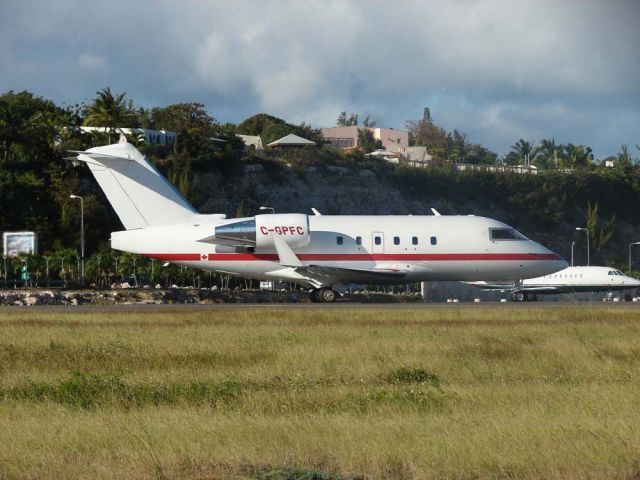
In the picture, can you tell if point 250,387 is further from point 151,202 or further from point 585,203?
point 585,203

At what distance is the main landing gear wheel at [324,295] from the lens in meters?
44.1

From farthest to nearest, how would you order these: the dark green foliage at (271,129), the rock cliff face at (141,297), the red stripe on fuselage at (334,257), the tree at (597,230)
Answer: the dark green foliage at (271,129) → the tree at (597,230) → the rock cliff face at (141,297) → the red stripe on fuselage at (334,257)

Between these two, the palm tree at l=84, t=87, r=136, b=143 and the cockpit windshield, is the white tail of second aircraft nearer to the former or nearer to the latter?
the cockpit windshield

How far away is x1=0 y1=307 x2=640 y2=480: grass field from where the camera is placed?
1055 cm

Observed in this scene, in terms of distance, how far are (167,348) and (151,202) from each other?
22.1 meters

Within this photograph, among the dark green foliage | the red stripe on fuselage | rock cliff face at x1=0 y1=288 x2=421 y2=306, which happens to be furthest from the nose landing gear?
the dark green foliage

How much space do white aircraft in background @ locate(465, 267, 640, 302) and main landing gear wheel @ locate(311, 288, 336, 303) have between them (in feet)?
86.6

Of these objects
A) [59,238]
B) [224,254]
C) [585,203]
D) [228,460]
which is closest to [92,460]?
[228,460]

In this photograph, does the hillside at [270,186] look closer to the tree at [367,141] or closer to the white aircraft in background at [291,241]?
the white aircraft in background at [291,241]

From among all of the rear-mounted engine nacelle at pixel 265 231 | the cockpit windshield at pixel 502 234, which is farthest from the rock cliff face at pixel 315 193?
the cockpit windshield at pixel 502 234

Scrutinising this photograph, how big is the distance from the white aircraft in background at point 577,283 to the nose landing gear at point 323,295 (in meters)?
26.4

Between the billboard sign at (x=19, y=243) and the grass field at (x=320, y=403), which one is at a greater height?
the billboard sign at (x=19, y=243)

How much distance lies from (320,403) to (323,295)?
30.0 meters

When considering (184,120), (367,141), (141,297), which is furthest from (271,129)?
(141,297)
